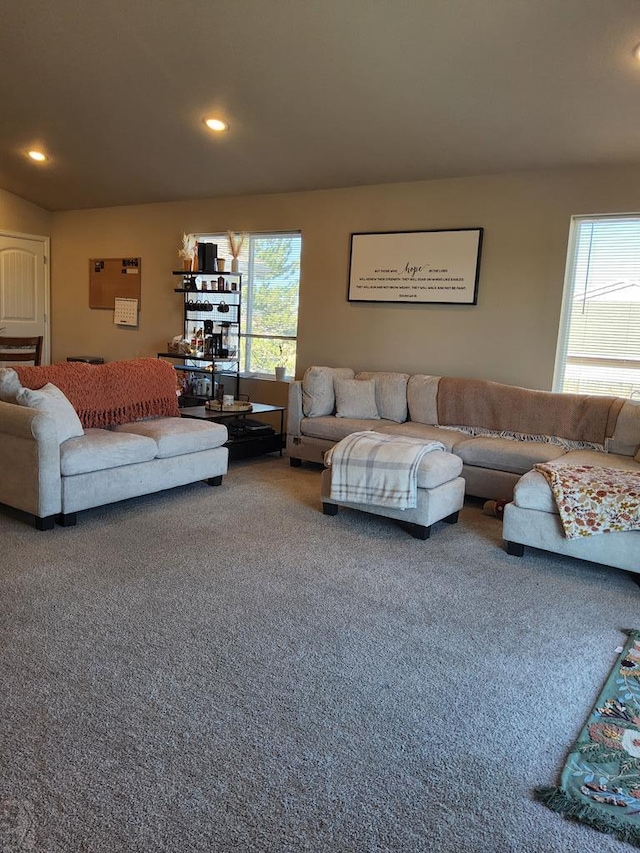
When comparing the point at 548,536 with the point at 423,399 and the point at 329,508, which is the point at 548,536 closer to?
the point at 329,508

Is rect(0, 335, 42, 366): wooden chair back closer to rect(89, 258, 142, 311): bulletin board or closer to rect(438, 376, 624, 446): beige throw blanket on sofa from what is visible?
rect(89, 258, 142, 311): bulletin board

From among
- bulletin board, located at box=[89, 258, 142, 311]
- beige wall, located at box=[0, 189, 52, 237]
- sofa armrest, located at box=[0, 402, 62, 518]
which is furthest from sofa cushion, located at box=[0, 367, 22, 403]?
beige wall, located at box=[0, 189, 52, 237]

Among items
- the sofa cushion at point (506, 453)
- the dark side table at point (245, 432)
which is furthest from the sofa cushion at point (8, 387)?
the sofa cushion at point (506, 453)

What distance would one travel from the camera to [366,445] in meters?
3.79

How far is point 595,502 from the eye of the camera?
3174 millimetres

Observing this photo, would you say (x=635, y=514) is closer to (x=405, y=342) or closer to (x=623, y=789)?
(x=623, y=789)

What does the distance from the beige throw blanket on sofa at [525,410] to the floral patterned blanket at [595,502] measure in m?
1.06

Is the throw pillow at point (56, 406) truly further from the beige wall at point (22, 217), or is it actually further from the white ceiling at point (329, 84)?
the beige wall at point (22, 217)

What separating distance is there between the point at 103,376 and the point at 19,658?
7.79 ft

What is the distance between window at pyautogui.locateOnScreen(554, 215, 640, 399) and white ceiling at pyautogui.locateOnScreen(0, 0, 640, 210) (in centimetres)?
52

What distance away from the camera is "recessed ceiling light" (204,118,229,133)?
16.0 ft

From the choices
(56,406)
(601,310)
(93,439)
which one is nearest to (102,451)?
(93,439)

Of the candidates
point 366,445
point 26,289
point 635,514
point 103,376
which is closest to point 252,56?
point 103,376

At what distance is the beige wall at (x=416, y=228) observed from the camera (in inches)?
188
